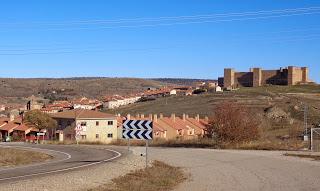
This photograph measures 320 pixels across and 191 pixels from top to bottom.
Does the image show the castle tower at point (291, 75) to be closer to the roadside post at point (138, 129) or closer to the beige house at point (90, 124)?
the beige house at point (90, 124)

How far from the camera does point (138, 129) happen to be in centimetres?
2569

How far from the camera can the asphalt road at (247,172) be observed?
2092cm

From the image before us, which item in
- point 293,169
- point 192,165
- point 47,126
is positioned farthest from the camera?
point 47,126

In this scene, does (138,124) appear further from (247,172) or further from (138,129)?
(247,172)

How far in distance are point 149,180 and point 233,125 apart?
24.4 m

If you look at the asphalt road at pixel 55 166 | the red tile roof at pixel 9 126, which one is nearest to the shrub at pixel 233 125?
the asphalt road at pixel 55 166

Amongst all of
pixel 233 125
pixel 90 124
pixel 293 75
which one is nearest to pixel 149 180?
pixel 233 125

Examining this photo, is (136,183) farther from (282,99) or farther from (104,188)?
(282,99)

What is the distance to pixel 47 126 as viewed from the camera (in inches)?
3593

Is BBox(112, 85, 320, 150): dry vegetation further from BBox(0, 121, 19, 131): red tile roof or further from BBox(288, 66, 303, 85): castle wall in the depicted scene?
BBox(0, 121, 19, 131): red tile roof

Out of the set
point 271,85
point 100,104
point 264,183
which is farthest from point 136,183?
point 271,85

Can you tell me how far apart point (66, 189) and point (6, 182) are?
8.93 ft

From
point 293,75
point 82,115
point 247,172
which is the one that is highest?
point 293,75

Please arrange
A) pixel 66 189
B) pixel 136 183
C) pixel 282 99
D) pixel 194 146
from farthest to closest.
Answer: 1. pixel 282 99
2. pixel 194 146
3. pixel 136 183
4. pixel 66 189
